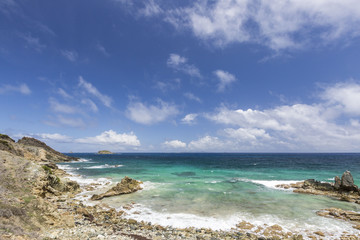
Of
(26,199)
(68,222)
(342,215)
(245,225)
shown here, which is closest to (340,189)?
(342,215)

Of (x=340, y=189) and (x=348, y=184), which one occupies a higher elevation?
(x=348, y=184)

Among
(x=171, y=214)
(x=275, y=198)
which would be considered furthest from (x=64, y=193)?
(x=275, y=198)

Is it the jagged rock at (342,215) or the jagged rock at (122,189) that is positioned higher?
the jagged rock at (122,189)

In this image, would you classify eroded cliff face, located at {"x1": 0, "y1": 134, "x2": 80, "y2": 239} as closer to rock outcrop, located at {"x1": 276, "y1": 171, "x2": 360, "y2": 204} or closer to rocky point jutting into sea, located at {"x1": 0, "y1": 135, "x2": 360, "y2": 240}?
rocky point jutting into sea, located at {"x1": 0, "y1": 135, "x2": 360, "y2": 240}

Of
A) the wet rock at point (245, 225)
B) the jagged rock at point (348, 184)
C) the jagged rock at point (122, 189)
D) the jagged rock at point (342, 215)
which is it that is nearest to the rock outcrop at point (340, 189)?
the jagged rock at point (348, 184)

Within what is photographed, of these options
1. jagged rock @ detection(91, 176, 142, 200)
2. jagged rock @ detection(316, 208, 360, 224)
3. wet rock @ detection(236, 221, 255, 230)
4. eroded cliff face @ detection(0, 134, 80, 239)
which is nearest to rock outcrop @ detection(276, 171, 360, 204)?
jagged rock @ detection(316, 208, 360, 224)

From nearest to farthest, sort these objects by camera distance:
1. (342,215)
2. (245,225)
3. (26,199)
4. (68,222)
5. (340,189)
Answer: (68,222), (26,199), (245,225), (342,215), (340,189)

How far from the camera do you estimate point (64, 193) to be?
26.1 meters

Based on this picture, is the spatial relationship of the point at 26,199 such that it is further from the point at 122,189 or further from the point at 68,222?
the point at 122,189

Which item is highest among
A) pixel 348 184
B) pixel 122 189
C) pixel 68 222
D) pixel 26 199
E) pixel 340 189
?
pixel 26 199

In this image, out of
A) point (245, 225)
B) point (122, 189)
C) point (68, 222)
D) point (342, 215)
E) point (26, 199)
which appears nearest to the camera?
point (68, 222)

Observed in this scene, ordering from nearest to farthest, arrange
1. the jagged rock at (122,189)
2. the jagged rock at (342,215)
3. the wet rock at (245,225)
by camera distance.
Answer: the wet rock at (245,225) < the jagged rock at (342,215) < the jagged rock at (122,189)

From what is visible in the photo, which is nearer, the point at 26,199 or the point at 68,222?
the point at 68,222

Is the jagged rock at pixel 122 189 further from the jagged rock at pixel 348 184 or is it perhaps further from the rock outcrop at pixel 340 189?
the jagged rock at pixel 348 184
